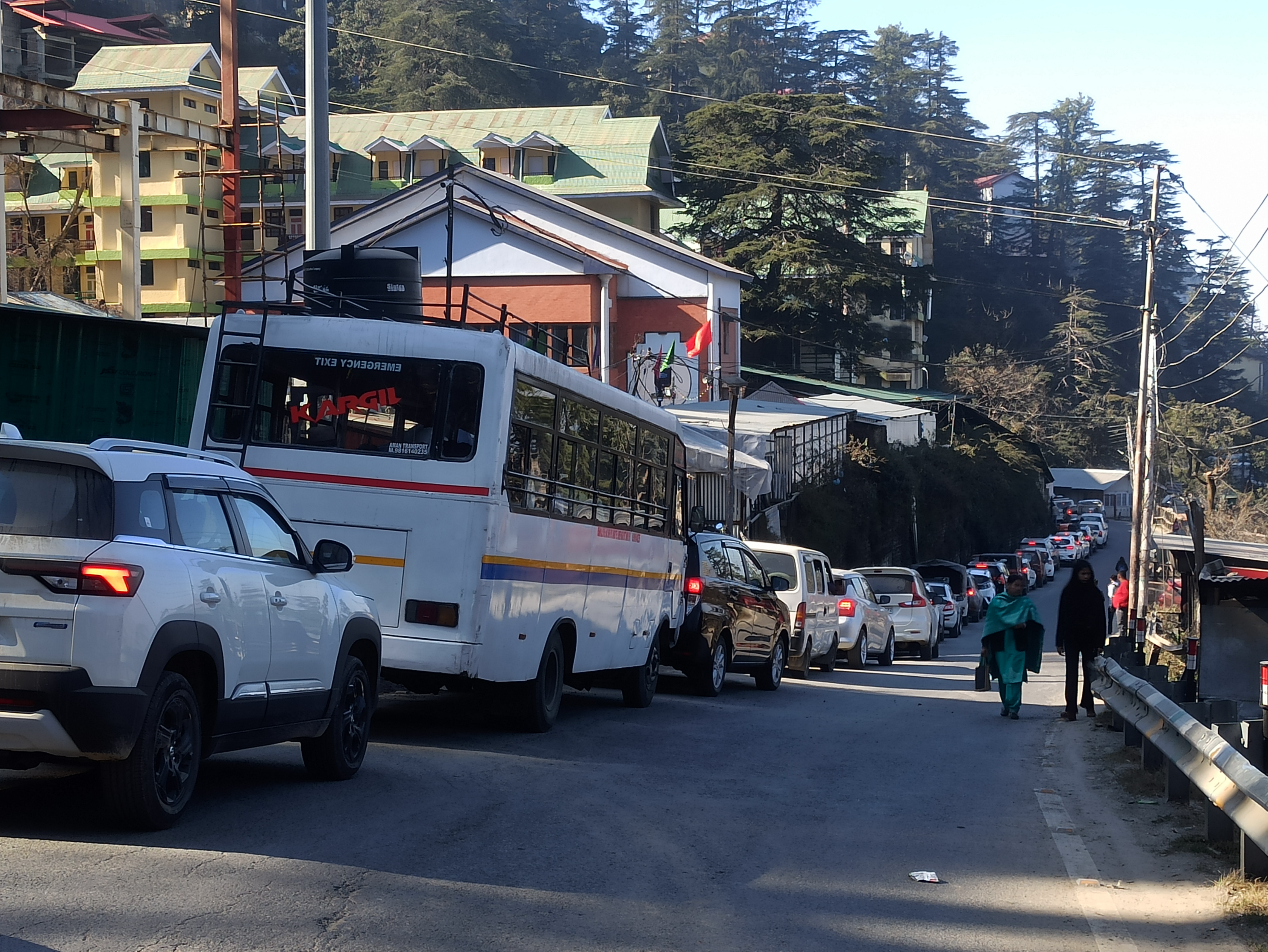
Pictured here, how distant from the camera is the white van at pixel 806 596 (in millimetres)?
21547

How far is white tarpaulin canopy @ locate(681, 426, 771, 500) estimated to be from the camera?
27953 mm

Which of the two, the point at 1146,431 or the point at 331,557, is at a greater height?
the point at 1146,431

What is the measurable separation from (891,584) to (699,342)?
12703 mm

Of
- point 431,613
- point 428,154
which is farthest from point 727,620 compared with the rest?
point 428,154

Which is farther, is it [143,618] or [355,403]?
[355,403]

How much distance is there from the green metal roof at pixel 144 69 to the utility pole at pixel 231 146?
22744 millimetres

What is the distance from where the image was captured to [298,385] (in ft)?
36.3

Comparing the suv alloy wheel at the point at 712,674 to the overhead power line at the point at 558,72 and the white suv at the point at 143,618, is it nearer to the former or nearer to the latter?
the white suv at the point at 143,618

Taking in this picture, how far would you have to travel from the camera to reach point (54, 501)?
21.8 feet

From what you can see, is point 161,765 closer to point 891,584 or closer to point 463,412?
point 463,412

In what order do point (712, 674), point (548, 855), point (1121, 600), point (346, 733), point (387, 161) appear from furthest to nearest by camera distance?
point (387, 161)
point (1121, 600)
point (712, 674)
point (346, 733)
point (548, 855)

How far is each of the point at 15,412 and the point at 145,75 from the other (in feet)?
151

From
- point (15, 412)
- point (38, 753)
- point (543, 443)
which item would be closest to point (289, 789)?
point (38, 753)

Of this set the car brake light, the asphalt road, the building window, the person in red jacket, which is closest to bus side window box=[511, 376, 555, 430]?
the asphalt road
